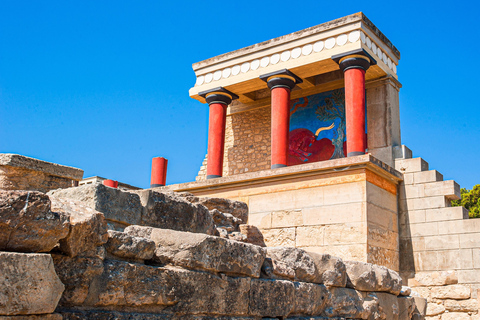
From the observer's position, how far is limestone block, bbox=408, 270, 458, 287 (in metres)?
9.19

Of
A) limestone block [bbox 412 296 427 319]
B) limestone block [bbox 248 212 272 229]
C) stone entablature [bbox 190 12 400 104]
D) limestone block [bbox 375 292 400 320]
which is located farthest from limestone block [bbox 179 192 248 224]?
stone entablature [bbox 190 12 400 104]

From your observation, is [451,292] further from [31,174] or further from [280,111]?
[31,174]

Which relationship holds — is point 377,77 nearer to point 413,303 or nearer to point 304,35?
point 304,35

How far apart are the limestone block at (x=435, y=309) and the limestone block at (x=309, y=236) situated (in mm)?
2483

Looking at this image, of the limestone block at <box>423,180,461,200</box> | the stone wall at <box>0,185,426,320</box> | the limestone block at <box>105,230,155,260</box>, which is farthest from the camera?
the limestone block at <box>423,180,461,200</box>

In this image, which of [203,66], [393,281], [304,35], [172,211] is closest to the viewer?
[172,211]

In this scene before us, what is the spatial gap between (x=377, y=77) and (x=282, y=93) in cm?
245

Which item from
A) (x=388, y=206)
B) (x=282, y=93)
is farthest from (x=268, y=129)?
(x=388, y=206)

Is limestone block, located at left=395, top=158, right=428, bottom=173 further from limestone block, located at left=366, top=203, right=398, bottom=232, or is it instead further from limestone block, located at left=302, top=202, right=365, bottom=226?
limestone block, located at left=302, top=202, right=365, bottom=226

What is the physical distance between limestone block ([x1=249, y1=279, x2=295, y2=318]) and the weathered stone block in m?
1.74

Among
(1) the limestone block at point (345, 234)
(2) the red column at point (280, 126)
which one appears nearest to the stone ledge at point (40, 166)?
(1) the limestone block at point (345, 234)

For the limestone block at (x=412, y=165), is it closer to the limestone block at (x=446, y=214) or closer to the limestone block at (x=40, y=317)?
the limestone block at (x=446, y=214)

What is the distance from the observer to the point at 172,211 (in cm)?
423

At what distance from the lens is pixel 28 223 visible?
2.53 meters
